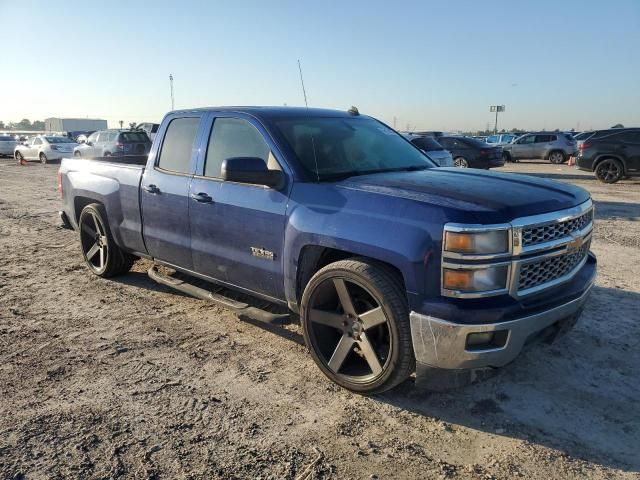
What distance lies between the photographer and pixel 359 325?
10.7 feet

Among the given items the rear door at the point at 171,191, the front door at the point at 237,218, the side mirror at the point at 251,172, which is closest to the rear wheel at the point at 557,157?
the rear door at the point at 171,191

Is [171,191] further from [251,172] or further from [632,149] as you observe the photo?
[632,149]

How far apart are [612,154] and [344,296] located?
48.2 feet

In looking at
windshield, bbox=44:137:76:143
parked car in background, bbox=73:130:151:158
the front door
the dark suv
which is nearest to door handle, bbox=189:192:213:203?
the front door

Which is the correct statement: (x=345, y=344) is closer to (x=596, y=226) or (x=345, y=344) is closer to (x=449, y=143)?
(x=596, y=226)

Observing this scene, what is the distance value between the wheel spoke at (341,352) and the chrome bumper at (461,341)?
0.53 meters

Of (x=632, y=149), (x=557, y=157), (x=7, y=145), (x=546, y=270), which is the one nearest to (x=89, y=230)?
(x=546, y=270)

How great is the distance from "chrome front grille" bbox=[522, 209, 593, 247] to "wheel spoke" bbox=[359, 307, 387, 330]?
2.97 feet

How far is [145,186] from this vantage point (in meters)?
4.85

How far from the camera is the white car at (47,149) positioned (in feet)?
89.0

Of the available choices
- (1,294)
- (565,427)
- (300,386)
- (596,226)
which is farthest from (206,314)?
(596,226)

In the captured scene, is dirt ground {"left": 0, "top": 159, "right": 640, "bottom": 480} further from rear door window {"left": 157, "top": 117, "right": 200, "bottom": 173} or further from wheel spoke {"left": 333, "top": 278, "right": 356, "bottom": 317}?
rear door window {"left": 157, "top": 117, "right": 200, "bottom": 173}

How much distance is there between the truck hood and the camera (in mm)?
2871

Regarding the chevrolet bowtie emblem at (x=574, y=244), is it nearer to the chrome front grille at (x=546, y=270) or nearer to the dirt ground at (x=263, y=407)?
the chrome front grille at (x=546, y=270)
